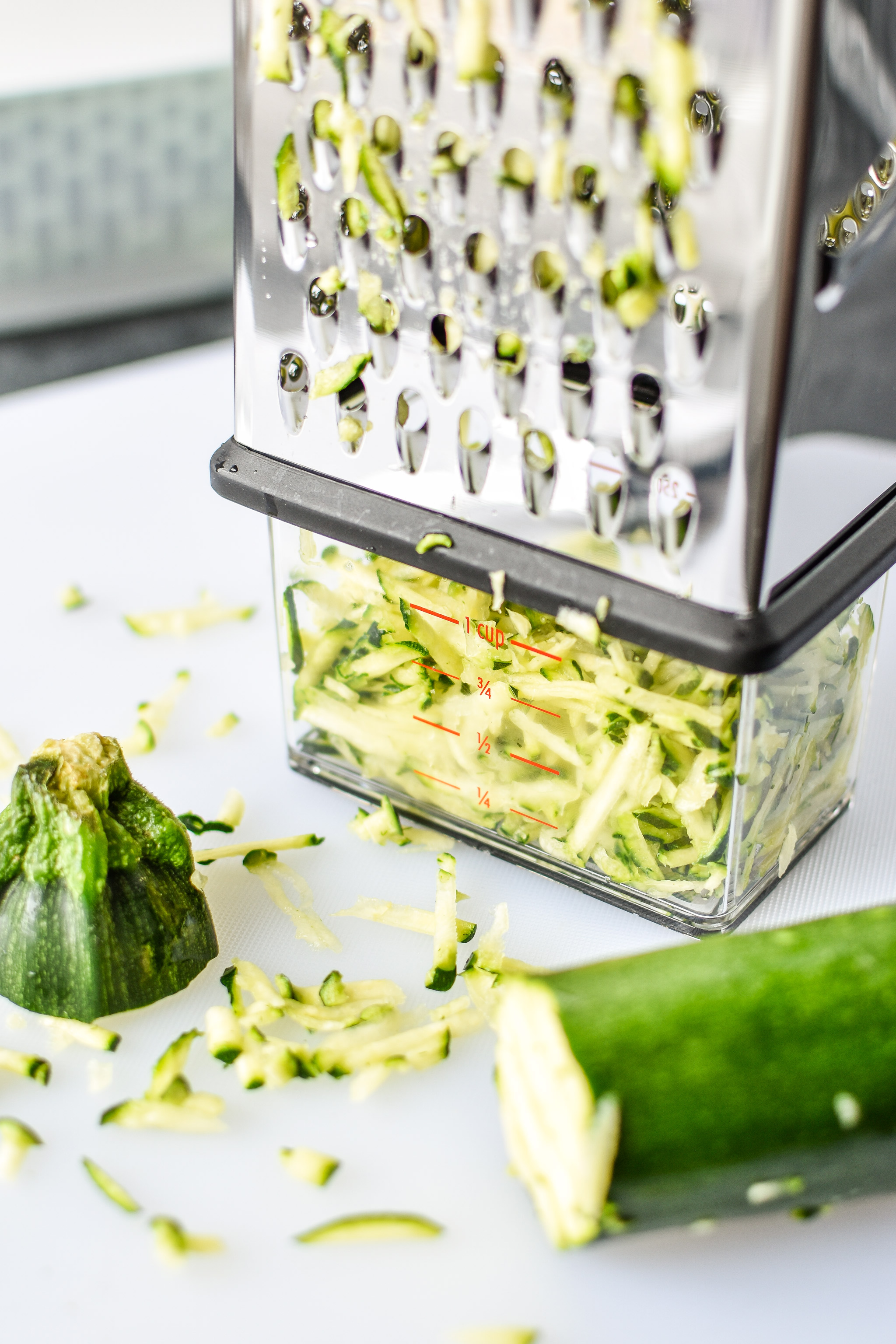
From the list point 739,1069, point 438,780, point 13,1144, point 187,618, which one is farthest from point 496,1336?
point 187,618

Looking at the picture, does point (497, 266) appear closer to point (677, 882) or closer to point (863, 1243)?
point (677, 882)

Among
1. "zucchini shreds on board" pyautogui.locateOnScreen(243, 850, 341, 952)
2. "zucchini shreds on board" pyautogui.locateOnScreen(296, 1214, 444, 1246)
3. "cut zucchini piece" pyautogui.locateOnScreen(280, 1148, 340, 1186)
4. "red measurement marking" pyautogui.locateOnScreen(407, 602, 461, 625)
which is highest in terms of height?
"red measurement marking" pyautogui.locateOnScreen(407, 602, 461, 625)

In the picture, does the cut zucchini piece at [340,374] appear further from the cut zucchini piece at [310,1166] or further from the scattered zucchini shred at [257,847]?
the cut zucchini piece at [310,1166]

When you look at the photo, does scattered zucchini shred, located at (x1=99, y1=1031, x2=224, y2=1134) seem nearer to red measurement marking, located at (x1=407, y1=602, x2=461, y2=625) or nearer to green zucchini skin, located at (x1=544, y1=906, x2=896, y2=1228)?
green zucchini skin, located at (x1=544, y1=906, x2=896, y2=1228)

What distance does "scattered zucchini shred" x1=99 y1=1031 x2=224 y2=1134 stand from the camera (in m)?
0.90

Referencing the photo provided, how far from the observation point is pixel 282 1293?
818mm

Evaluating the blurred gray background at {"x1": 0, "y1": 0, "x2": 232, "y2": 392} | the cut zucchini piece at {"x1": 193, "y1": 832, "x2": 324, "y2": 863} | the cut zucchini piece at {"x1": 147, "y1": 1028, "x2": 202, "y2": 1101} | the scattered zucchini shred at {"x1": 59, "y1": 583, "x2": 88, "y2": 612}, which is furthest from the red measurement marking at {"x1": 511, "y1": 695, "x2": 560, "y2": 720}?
the blurred gray background at {"x1": 0, "y1": 0, "x2": 232, "y2": 392}

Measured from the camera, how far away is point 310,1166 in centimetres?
87

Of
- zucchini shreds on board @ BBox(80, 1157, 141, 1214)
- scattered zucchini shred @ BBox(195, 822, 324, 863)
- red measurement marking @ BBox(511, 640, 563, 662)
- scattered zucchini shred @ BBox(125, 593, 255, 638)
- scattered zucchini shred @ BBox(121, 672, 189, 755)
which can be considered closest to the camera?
zucchini shreds on board @ BBox(80, 1157, 141, 1214)

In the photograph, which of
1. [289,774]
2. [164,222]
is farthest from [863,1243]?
[164,222]

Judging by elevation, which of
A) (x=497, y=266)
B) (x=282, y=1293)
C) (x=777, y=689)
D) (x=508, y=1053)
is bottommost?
(x=282, y=1293)

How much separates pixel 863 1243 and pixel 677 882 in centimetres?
27

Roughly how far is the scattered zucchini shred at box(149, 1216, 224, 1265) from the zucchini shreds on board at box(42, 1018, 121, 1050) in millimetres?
138

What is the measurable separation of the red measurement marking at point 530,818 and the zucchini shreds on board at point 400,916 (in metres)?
0.07
